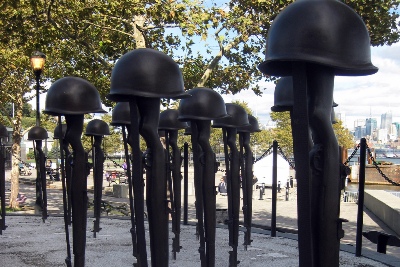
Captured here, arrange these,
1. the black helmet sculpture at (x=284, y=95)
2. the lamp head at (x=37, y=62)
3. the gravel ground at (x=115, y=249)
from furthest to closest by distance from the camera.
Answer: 1. the lamp head at (x=37, y=62)
2. the gravel ground at (x=115, y=249)
3. the black helmet sculpture at (x=284, y=95)

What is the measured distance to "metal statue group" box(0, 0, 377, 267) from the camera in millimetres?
3703

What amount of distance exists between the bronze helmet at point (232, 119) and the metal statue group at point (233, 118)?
0.06 feet

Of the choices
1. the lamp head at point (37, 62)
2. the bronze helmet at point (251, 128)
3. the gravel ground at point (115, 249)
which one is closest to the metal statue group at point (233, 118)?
the bronze helmet at point (251, 128)

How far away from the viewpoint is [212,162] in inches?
294

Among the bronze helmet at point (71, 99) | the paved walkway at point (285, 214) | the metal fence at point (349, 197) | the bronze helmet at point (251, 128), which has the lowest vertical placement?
the paved walkway at point (285, 214)

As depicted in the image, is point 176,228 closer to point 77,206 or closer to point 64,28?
point 77,206

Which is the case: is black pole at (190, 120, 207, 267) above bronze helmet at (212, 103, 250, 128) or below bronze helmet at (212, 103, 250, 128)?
below

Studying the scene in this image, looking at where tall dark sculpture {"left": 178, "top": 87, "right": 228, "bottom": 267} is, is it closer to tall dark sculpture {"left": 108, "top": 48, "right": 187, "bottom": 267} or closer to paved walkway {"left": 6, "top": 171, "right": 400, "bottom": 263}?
tall dark sculpture {"left": 108, "top": 48, "right": 187, "bottom": 267}

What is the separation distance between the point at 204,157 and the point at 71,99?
1837 millimetres

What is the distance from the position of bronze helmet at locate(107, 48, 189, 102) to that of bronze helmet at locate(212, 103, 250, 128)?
3013 millimetres

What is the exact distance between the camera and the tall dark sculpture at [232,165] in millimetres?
8133

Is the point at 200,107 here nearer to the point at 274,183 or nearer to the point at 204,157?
the point at 204,157

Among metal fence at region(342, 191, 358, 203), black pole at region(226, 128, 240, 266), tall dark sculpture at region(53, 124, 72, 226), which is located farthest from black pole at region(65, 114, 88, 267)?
metal fence at region(342, 191, 358, 203)

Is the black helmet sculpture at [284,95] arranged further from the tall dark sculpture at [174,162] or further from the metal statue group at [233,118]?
the tall dark sculpture at [174,162]
